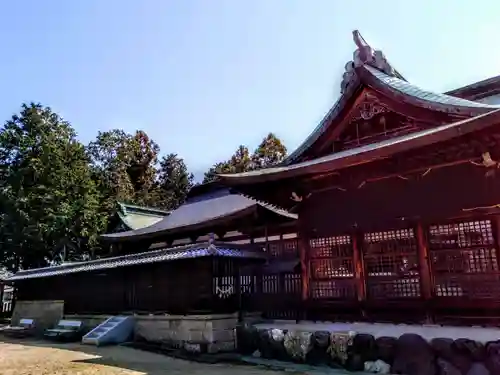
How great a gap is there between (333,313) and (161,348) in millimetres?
5105

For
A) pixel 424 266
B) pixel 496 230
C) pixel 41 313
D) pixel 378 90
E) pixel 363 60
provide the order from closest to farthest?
1. pixel 496 230
2. pixel 424 266
3. pixel 378 90
4. pixel 363 60
5. pixel 41 313

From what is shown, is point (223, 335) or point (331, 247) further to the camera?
point (223, 335)

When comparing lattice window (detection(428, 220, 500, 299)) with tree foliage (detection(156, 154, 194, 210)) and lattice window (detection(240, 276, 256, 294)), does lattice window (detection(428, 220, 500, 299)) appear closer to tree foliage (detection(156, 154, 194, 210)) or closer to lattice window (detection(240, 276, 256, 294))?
lattice window (detection(240, 276, 256, 294))

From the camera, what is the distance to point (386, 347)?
8766mm

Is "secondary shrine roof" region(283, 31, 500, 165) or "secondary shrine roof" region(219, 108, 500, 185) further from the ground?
"secondary shrine roof" region(283, 31, 500, 165)

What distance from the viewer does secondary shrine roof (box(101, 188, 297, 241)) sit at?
1518 centimetres

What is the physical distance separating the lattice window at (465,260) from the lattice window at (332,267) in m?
2.03

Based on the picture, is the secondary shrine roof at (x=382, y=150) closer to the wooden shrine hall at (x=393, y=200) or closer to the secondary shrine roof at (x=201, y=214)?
the wooden shrine hall at (x=393, y=200)

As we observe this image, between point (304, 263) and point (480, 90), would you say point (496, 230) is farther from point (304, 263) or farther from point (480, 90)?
point (480, 90)

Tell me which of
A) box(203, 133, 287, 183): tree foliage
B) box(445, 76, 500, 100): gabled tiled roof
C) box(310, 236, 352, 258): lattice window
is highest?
box(203, 133, 287, 183): tree foliage

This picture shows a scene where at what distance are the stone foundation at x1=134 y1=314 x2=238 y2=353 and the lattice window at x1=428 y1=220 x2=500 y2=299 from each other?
5641 millimetres

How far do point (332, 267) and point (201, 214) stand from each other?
1079 centimetres

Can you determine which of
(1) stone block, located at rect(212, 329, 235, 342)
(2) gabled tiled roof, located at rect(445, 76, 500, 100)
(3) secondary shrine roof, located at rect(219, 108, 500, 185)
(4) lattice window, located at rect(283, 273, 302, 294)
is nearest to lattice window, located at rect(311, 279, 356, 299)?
(4) lattice window, located at rect(283, 273, 302, 294)

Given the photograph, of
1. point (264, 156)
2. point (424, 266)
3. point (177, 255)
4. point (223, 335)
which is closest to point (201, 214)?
point (177, 255)
